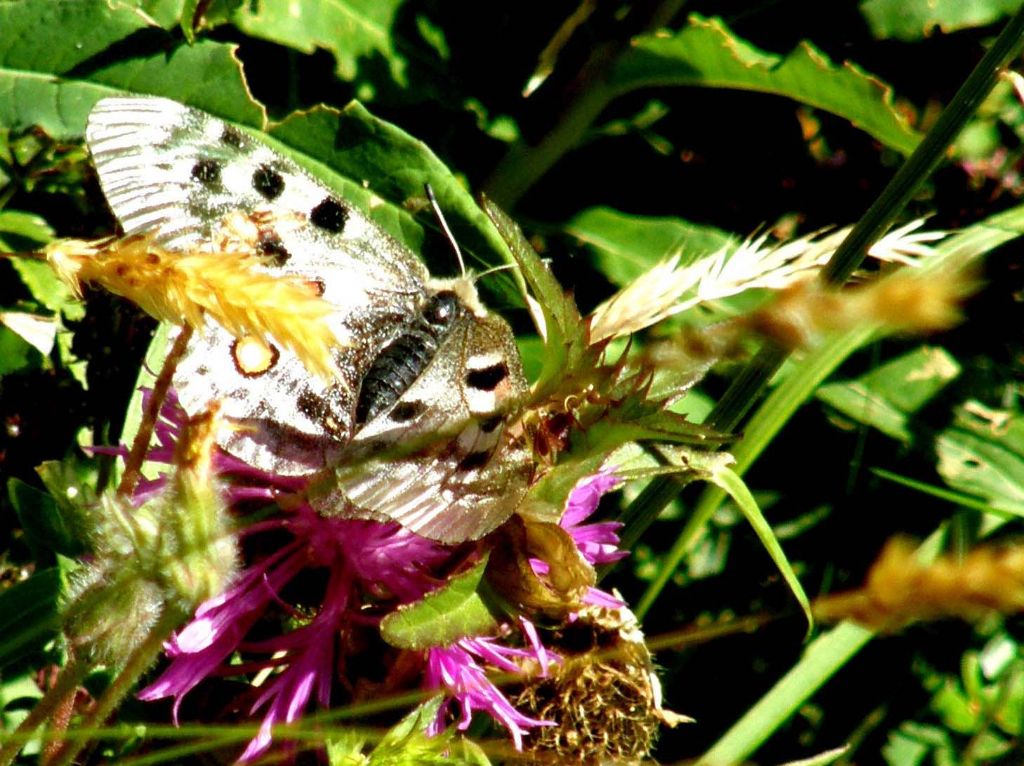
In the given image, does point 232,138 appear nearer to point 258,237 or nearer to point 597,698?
point 258,237

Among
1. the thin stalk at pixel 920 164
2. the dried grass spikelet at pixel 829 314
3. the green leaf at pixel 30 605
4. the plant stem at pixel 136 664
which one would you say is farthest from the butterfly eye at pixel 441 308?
the dried grass spikelet at pixel 829 314

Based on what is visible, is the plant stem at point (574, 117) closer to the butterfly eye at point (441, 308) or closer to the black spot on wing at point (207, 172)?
the butterfly eye at point (441, 308)

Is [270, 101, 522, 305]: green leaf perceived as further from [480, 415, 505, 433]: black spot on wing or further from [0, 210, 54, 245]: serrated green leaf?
[480, 415, 505, 433]: black spot on wing

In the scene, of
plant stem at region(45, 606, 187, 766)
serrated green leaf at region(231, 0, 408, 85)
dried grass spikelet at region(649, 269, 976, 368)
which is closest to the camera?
dried grass spikelet at region(649, 269, 976, 368)

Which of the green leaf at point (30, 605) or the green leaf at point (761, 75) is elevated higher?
the green leaf at point (761, 75)

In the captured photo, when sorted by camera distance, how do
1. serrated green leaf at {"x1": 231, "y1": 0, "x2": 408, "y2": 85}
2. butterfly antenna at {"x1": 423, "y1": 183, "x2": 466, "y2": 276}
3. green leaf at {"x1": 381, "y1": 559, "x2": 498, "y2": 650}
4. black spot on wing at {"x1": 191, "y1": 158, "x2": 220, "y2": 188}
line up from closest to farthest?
green leaf at {"x1": 381, "y1": 559, "x2": 498, "y2": 650}, black spot on wing at {"x1": 191, "y1": 158, "x2": 220, "y2": 188}, butterfly antenna at {"x1": 423, "y1": 183, "x2": 466, "y2": 276}, serrated green leaf at {"x1": 231, "y1": 0, "x2": 408, "y2": 85}

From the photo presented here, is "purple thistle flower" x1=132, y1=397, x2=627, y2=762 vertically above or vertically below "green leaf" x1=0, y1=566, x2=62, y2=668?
above

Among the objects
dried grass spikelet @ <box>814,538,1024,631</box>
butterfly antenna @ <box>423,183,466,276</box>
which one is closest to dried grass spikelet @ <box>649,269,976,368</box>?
dried grass spikelet @ <box>814,538,1024,631</box>

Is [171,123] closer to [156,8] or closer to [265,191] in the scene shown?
[265,191]
